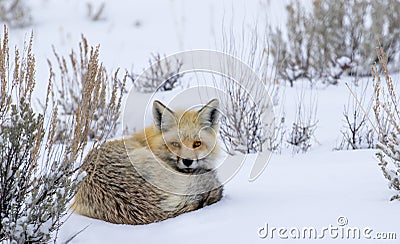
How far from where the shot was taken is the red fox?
11.0ft

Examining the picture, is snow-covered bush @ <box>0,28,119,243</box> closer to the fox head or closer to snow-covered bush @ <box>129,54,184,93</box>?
the fox head

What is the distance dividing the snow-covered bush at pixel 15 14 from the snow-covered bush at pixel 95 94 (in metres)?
2.11

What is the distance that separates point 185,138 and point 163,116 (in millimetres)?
197

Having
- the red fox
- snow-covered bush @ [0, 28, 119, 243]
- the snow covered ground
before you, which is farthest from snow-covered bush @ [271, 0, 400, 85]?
snow-covered bush @ [0, 28, 119, 243]

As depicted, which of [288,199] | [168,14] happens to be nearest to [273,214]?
[288,199]

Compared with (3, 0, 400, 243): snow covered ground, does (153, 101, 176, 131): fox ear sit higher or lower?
higher

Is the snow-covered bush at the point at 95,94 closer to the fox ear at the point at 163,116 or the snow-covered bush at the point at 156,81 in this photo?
the fox ear at the point at 163,116

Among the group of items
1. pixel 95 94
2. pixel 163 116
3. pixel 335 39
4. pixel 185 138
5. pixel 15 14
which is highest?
pixel 15 14

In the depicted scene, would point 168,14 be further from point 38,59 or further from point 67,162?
point 67,162

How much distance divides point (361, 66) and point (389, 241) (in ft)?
15.7

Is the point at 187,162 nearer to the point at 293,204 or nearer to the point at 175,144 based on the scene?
the point at 175,144

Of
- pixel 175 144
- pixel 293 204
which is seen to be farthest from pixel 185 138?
pixel 293 204

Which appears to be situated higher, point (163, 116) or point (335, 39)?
point (335, 39)

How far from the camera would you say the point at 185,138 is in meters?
3.35
